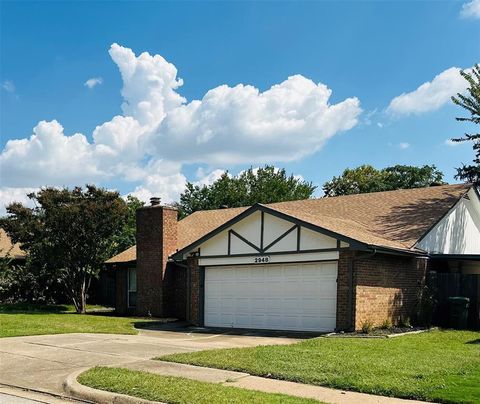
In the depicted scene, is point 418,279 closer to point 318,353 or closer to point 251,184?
point 318,353

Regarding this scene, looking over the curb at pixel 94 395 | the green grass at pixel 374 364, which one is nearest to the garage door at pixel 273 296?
the green grass at pixel 374 364

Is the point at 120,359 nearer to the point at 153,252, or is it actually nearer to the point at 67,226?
the point at 153,252

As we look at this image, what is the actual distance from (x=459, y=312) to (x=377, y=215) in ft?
17.0

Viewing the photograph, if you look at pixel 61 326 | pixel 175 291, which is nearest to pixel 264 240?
pixel 175 291

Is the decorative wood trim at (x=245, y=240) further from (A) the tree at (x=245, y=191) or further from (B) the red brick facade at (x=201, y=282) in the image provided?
(A) the tree at (x=245, y=191)

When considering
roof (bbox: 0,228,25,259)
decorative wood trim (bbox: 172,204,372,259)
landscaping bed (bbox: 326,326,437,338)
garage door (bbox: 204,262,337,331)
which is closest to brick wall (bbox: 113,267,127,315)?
decorative wood trim (bbox: 172,204,372,259)

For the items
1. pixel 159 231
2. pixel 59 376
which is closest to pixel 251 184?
pixel 159 231

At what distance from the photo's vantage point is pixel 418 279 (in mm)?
19016

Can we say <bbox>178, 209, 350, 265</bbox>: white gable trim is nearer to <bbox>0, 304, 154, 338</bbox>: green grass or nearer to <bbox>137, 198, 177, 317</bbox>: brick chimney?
<bbox>137, 198, 177, 317</bbox>: brick chimney

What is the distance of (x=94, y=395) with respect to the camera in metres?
8.39

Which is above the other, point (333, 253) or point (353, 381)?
point (333, 253)

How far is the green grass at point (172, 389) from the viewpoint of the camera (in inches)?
303

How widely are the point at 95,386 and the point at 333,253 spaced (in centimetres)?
965

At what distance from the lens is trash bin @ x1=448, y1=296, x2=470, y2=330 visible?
1767 cm
